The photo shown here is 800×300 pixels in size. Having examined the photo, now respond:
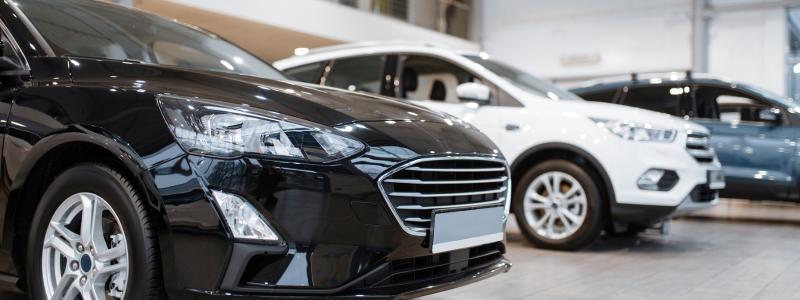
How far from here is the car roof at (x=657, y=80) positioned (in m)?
5.97

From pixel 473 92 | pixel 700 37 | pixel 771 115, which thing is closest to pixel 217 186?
pixel 473 92

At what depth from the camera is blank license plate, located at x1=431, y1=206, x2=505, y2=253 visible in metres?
1.88

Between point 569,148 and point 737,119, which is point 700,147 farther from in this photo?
point 737,119

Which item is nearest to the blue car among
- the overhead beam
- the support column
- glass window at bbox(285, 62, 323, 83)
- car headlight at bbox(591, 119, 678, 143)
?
car headlight at bbox(591, 119, 678, 143)

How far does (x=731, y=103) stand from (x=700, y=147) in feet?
7.52

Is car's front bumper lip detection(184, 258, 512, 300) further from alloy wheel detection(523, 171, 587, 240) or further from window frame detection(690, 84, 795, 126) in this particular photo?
window frame detection(690, 84, 795, 126)

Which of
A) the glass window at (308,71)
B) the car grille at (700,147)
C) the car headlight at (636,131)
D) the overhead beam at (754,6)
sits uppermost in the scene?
the overhead beam at (754,6)

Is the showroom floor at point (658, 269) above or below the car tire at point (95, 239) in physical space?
below

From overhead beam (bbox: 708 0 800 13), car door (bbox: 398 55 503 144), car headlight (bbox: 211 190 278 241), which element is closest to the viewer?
car headlight (bbox: 211 190 278 241)

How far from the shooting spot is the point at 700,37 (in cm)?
1200

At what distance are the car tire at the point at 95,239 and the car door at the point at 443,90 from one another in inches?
108

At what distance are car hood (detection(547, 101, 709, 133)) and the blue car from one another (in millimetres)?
1910

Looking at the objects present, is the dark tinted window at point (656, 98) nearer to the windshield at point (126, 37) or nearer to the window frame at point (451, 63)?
the window frame at point (451, 63)

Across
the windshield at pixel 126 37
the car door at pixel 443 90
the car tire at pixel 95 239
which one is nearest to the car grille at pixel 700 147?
the car door at pixel 443 90
